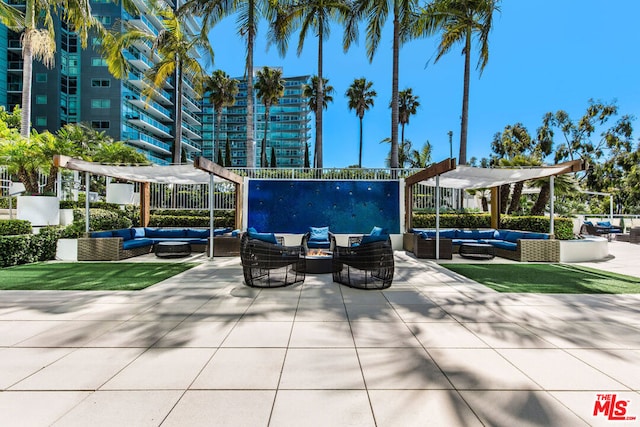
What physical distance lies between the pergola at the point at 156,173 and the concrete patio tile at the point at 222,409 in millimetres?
6097

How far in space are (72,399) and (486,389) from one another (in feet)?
9.58

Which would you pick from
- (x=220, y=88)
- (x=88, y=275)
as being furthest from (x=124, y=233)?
(x=220, y=88)

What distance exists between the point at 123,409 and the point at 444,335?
9.56 feet

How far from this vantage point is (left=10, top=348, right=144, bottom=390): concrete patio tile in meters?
2.26

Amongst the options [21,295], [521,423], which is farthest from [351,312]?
[21,295]

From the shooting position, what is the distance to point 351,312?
13.3ft

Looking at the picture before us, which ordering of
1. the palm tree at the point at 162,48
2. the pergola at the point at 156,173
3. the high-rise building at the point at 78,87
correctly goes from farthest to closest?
the high-rise building at the point at 78,87 < the palm tree at the point at 162,48 < the pergola at the point at 156,173

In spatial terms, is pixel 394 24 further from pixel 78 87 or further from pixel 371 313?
pixel 78 87

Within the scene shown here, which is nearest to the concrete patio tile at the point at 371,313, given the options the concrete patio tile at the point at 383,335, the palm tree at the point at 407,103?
the concrete patio tile at the point at 383,335

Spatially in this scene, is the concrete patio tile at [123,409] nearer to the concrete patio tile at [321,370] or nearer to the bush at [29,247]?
the concrete patio tile at [321,370]

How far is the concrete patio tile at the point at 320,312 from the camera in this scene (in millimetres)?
3766

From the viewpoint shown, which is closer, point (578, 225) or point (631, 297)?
point (631, 297)

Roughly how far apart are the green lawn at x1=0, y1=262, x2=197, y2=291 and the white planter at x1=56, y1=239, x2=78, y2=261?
775mm

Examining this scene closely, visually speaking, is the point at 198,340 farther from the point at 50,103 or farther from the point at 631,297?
the point at 50,103
